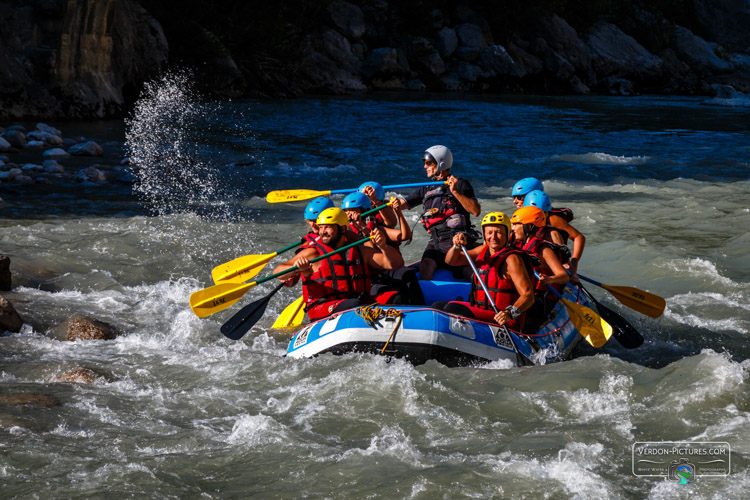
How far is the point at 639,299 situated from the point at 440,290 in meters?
1.69

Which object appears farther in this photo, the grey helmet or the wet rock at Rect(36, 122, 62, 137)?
the wet rock at Rect(36, 122, 62, 137)

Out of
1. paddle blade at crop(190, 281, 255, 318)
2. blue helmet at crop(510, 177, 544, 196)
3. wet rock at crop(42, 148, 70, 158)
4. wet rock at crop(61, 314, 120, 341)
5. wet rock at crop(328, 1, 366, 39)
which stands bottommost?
wet rock at crop(61, 314, 120, 341)

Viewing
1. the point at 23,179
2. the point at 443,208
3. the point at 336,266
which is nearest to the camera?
the point at 336,266

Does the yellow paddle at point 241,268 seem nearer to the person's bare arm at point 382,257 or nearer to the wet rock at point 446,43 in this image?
the person's bare arm at point 382,257

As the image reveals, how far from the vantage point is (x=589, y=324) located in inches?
235

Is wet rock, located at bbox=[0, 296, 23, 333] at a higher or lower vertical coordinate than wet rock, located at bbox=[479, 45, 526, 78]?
lower

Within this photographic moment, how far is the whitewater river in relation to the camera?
4.07 meters

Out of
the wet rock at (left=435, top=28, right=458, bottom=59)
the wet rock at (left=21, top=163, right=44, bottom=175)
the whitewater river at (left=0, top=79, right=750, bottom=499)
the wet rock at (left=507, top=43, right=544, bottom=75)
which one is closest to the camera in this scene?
the whitewater river at (left=0, top=79, right=750, bottom=499)

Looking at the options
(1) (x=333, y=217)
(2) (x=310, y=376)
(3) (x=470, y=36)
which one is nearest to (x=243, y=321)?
(2) (x=310, y=376)

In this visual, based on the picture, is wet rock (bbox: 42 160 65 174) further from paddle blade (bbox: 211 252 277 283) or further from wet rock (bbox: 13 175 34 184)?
paddle blade (bbox: 211 252 277 283)

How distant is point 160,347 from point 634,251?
233 inches

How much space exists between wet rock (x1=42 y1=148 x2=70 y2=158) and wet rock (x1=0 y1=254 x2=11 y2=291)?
25.2 feet

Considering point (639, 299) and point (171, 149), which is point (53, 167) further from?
point (639, 299)

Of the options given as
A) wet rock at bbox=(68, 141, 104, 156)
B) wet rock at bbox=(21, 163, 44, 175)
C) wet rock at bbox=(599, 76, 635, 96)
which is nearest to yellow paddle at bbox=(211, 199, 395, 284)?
wet rock at bbox=(21, 163, 44, 175)
